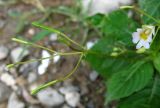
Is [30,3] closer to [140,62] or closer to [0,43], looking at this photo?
[0,43]

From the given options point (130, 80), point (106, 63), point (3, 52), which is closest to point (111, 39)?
point (106, 63)

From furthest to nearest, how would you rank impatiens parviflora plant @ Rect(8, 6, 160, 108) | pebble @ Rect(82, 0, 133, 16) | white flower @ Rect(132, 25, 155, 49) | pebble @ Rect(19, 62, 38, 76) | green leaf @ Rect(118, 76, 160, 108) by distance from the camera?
pebble @ Rect(82, 0, 133, 16) → pebble @ Rect(19, 62, 38, 76) → green leaf @ Rect(118, 76, 160, 108) → impatiens parviflora plant @ Rect(8, 6, 160, 108) → white flower @ Rect(132, 25, 155, 49)

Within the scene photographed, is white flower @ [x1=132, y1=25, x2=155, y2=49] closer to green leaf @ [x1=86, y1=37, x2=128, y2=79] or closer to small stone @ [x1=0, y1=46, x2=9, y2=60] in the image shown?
green leaf @ [x1=86, y1=37, x2=128, y2=79]

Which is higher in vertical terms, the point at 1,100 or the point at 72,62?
the point at 72,62

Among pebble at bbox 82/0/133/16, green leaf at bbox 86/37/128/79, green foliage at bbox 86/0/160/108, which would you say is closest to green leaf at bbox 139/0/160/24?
green foliage at bbox 86/0/160/108

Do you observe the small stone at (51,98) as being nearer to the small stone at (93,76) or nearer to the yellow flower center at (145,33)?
the small stone at (93,76)

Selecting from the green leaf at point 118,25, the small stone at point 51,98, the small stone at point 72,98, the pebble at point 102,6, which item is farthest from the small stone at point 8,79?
the green leaf at point 118,25

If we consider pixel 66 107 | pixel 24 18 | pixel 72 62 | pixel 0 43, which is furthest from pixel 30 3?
pixel 66 107
